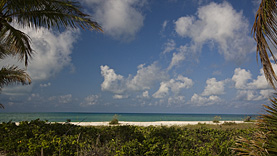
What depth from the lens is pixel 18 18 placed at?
679 centimetres

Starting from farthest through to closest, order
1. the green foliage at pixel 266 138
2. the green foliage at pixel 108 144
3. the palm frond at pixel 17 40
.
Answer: the palm frond at pixel 17 40
the green foliage at pixel 108 144
the green foliage at pixel 266 138

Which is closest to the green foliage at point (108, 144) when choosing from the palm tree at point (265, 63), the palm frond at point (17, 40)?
the palm tree at point (265, 63)

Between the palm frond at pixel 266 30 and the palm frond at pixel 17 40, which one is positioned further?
the palm frond at pixel 17 40

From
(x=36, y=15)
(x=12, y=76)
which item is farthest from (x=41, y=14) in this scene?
(x=12, y=76)

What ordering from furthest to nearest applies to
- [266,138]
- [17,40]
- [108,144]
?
1. [17,40]
2. [108,144]
3. [266,138]

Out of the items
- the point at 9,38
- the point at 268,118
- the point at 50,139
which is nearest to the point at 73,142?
the point at 50,139

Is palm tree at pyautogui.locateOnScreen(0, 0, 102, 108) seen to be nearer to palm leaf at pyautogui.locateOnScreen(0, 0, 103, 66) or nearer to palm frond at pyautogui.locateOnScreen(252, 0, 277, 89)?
palm leaf at pyautogui.locateOnScreen(0, 0, 103, 66)

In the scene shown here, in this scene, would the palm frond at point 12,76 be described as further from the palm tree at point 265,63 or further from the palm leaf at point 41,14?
the palm tree at point 265,63

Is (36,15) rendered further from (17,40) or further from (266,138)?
(266,138)

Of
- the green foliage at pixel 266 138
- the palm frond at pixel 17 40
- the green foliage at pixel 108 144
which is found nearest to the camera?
the green foliage at pixel 266 138

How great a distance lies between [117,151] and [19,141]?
9.81 ft

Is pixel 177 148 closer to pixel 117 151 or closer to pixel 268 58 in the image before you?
pixel 117 151

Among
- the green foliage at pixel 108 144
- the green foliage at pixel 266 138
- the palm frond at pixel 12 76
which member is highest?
the palm frond at pixel 12 76

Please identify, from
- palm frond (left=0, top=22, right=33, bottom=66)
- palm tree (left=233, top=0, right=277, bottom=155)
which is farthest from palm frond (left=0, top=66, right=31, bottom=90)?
palm tree (left=233, top=0, right=277, bottom=155)
